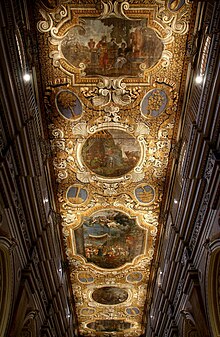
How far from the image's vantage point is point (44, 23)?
9836 mm

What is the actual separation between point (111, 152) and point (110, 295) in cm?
1100

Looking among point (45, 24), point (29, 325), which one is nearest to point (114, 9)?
point (45, 24)

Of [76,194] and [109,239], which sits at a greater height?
[76,194]

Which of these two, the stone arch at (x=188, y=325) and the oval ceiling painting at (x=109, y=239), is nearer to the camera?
the stone arch at (x=188, y=325)

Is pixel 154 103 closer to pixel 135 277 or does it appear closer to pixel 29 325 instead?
pixel 29 325

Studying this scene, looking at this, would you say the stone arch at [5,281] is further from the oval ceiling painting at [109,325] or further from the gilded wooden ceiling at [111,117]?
the oval ceiling painting at [109,325]

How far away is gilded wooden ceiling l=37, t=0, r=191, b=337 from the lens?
32.6ft

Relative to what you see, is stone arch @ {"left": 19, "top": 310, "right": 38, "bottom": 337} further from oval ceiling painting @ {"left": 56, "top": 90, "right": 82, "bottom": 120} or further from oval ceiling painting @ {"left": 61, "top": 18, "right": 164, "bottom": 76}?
oval ceiling painting @ {"left": 61, "top": 18, "right": 164, "bottom": 76}

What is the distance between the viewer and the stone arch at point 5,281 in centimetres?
967

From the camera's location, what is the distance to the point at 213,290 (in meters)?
10.7

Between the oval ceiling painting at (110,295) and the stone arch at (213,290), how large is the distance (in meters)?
10.2

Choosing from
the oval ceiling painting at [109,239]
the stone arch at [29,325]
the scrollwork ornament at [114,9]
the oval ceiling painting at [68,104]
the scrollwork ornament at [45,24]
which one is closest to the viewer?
the scrollwork ornament at [114,9]

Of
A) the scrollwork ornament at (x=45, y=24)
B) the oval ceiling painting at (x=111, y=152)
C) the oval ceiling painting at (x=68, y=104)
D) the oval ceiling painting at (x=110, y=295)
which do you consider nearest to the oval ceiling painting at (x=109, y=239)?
the oval ceiling painting at (x=111, y=152)

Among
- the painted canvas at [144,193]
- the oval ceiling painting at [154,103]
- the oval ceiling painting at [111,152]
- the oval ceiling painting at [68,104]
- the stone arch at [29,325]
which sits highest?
the oval ceiling painting at [154,103]
